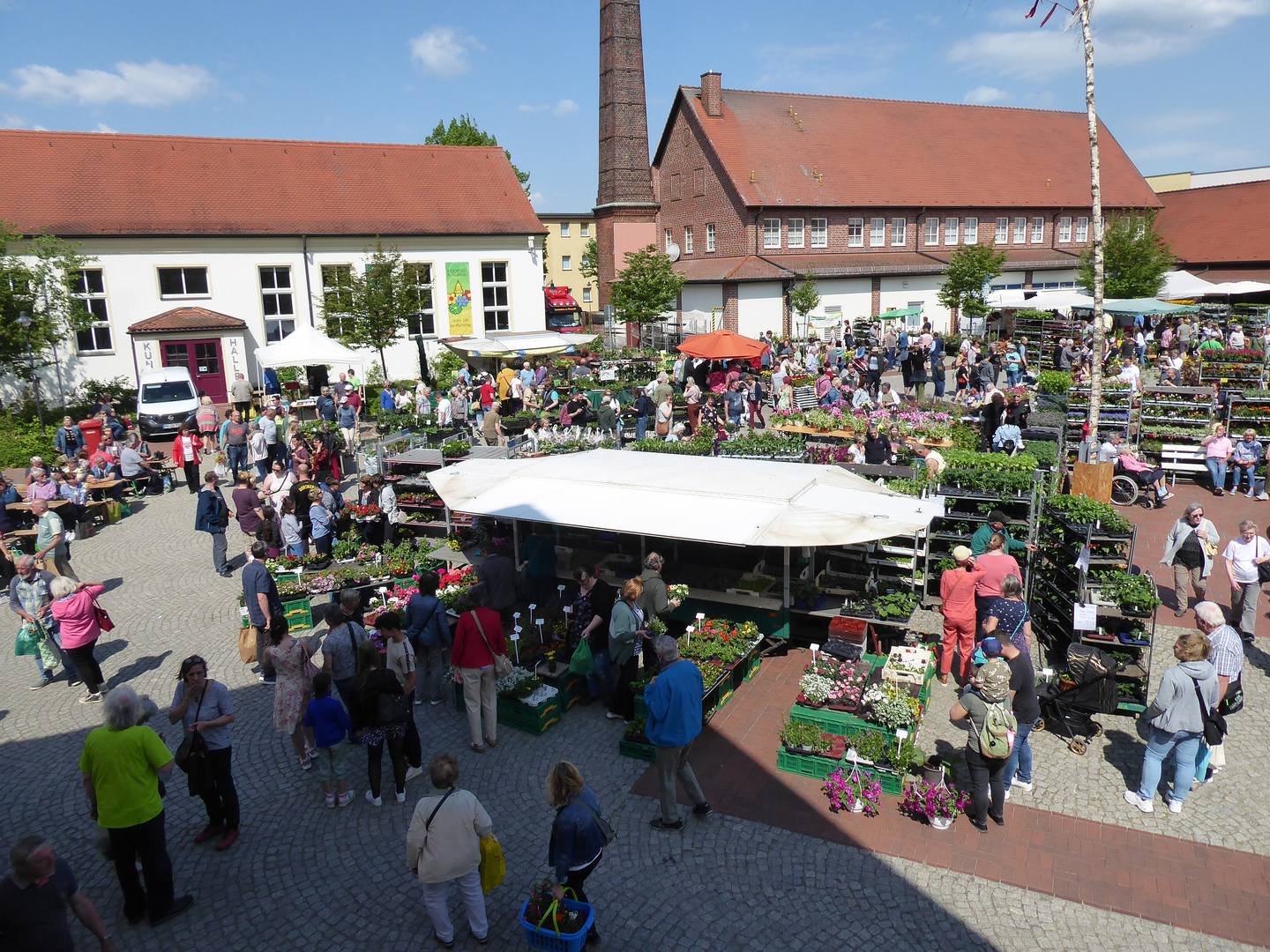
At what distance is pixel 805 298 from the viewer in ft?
117

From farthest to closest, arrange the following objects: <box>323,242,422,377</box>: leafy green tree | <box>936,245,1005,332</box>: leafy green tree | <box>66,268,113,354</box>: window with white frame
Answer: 1. <box>936,245,1005,332</box>: leafy green tree
2. <box>66,268,113,354</box>: window with white frame
3. <box>323,242,422,377</box>: leafy green tree

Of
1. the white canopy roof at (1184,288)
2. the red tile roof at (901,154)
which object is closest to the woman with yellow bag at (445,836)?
the white canopy roof at (1184,288)

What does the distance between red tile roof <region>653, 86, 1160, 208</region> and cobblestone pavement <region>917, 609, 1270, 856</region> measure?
108 feet

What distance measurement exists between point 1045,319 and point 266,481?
93.2 feet

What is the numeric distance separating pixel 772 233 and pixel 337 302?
2088 centimetres

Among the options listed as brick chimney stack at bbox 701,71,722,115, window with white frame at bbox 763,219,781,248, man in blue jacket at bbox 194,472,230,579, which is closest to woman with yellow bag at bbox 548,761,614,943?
man in blue jacket at bbox 194,472,230,579

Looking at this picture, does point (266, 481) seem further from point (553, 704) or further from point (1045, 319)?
point (1045, 319)

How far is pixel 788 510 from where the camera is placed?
29.7ft

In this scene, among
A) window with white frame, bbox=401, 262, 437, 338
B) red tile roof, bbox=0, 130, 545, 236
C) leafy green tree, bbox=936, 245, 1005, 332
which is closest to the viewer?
red tile roof, bbox=0, 130, 545, 236

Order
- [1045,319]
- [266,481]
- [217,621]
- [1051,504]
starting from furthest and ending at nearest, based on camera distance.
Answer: [1045,319]
[266,481]
[217,621]
[1051,504]

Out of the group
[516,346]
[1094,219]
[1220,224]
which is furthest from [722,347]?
[1220,224]

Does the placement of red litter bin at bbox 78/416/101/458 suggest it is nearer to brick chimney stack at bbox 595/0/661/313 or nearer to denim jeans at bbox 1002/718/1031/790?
denim jeans at bbox 1002/718/1031/790

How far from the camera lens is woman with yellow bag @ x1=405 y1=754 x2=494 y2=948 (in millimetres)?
5453

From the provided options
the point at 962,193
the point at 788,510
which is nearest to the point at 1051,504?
the point at 788,510
